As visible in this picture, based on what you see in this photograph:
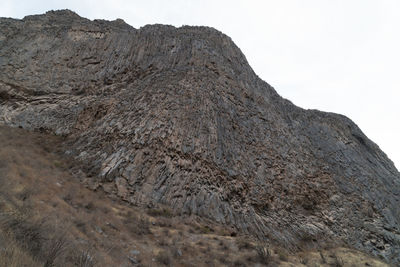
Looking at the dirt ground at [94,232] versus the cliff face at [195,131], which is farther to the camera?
the cliff face at [195,131]

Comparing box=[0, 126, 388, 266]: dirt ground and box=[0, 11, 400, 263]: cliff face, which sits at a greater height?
box=[0, 11, 400, 263]: cliff face

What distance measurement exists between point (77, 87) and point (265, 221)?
1595 centimetres

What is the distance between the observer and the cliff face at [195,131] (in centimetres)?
1327

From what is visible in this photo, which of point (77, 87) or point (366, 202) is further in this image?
point (77, 87)

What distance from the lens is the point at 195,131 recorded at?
15.5 metres

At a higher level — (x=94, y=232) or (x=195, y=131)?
(x=195, y=131)

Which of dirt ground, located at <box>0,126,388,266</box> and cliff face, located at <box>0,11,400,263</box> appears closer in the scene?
dirt ground, located at <box>0,126,388,266</box>

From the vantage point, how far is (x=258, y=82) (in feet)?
81.8

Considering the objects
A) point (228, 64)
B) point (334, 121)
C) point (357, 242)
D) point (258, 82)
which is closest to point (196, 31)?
point (228, 64)

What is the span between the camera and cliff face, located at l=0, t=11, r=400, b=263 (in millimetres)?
13273

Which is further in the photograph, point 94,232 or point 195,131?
point 195,131

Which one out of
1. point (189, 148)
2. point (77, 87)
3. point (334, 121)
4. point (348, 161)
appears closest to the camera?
point (189, 148)

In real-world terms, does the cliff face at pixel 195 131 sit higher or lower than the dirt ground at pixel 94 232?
higher

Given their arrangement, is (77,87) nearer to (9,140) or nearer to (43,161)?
(9,140)
